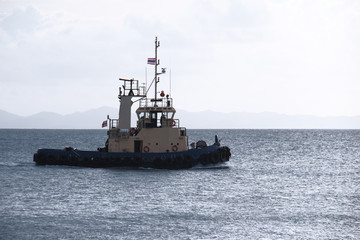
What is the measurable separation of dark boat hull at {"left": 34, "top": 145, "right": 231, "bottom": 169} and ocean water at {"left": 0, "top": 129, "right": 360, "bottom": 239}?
1.98ft

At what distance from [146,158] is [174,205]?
40.9 ft

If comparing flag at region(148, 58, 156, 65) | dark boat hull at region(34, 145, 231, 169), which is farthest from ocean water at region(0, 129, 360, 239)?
flag at region(148, 58, 156, 65)

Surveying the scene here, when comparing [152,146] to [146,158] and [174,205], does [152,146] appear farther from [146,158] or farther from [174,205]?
[174,205]

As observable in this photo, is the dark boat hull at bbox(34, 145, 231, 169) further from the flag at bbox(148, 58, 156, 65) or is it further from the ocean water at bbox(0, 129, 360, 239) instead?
the flag at bbox(148, 58, 156, 65)

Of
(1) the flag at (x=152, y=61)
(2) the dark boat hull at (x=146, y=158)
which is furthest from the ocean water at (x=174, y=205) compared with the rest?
(1) the flag at (x=152, y=61)

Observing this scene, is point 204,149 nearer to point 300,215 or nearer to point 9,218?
point 300,215

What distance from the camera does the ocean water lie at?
2142 cm

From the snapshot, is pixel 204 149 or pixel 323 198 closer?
pixel 323 198

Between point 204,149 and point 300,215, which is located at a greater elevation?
point 204,149

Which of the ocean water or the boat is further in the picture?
the boat

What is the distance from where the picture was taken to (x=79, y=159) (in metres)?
41.1

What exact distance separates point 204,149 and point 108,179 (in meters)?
8.55

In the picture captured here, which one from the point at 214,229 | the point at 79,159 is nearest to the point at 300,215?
the point at 214,229

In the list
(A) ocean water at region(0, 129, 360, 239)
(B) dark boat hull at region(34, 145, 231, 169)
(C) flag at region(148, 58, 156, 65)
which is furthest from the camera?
(C) flag at region(148, 58, 156, 65)
